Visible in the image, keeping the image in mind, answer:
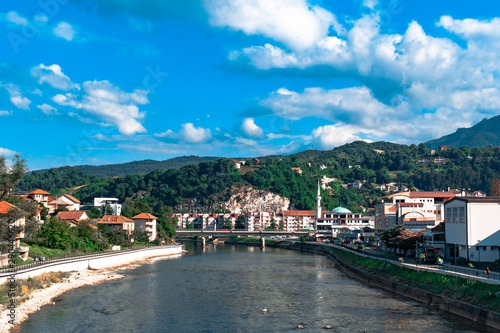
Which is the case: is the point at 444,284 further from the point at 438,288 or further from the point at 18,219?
the point at 18,219

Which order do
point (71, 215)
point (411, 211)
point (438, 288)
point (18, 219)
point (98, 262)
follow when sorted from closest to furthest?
point (438, 288)
point (18, 219)
point (98, 262)
point (411, 211)
point (71, 215)

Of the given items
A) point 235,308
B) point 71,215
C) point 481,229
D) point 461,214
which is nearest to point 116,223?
point 71,215

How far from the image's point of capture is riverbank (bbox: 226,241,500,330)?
40.1 metres

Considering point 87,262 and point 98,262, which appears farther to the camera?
point 98,262

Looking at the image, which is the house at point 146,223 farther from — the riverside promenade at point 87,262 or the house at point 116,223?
the riverside promenade at point 87,262

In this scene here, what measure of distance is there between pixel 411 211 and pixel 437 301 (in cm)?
6089

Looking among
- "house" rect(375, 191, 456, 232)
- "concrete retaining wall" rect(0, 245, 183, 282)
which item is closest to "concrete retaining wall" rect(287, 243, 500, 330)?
"house" rect(375, 191, 456, 232)

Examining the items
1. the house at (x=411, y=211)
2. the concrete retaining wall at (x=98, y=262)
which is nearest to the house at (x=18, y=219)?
the concrete retaining wall at (x=98, y=262)

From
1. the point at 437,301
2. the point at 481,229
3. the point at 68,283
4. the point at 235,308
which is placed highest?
the point at 481,229

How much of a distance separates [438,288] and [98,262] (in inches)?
2386

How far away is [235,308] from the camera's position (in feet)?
161

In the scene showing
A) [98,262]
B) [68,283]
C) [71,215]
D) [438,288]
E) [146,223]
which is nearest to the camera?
[438,288]

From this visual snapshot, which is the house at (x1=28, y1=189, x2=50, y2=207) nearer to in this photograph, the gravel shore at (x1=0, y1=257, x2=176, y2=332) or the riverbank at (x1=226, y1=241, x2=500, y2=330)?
the gravel shore at (x1=0, y1=257, x2=176, y2=332)

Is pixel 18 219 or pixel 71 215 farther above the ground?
pixel 18 219
